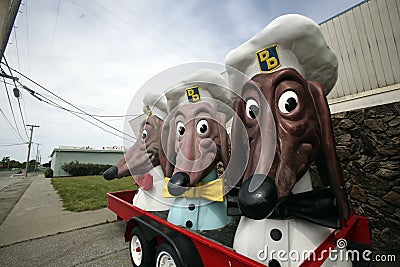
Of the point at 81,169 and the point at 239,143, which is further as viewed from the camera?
the point at 81,169

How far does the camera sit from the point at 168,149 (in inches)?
93.4

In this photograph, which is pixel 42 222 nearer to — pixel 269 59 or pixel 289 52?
pixel 269 59

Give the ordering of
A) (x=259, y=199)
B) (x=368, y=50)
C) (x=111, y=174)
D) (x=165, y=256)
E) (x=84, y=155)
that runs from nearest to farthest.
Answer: (x=259, y=199)
(x=165, y=256)
(x=368, y=50)
(x=111, y=174)
(x=84, y=155)

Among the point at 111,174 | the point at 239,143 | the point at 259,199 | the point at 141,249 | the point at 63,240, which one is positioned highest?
the point at 239,143

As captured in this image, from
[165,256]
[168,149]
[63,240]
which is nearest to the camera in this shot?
[165,256]

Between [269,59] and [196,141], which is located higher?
[269,59]

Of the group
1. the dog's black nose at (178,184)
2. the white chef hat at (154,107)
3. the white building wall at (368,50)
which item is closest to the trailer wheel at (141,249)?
the dog's black nose at (178,184)

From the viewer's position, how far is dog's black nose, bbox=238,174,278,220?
1.00 m

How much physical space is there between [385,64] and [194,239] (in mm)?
3044

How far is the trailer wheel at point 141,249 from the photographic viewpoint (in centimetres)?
185

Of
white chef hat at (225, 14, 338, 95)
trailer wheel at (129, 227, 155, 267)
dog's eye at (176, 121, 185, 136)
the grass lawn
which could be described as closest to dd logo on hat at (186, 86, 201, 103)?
dog's eye at (176, 121, 185, 136)

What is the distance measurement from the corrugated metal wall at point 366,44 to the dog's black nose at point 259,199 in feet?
8.80

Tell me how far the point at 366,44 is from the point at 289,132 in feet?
8.11

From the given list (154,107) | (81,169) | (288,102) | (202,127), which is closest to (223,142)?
(202,127)
